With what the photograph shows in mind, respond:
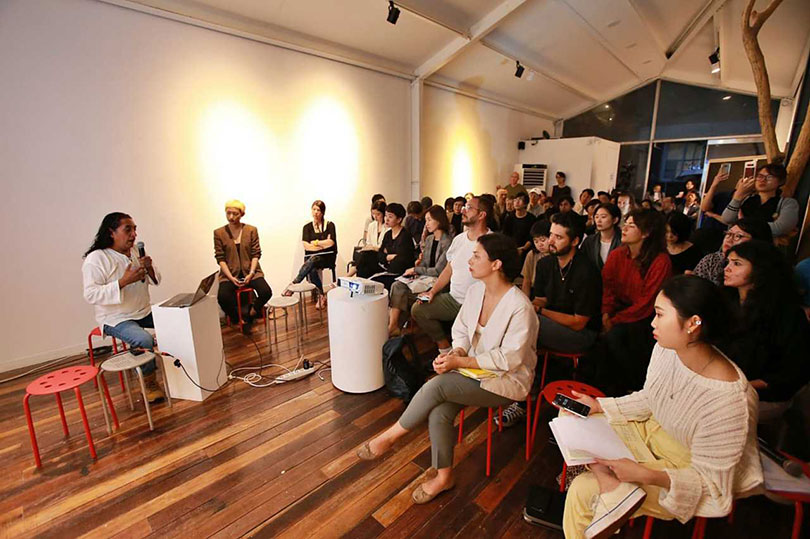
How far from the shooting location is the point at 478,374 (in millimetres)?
1695

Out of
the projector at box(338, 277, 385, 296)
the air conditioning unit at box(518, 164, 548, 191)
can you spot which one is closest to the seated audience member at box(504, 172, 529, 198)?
the air conditioning unit at box(518, 164, 548, 191)

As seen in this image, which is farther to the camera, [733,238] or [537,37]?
[537,37]

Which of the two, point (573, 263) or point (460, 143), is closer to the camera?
point (573, 263)

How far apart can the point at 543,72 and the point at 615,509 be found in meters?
7.51

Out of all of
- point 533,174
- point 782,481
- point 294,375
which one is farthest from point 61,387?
point 533,174

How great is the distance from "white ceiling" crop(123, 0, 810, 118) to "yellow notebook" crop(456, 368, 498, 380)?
4.16m

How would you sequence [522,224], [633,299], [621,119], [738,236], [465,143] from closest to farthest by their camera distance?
[738,236]
[633,299]
[522,224]
[465,143]
[621,119]

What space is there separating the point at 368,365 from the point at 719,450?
1.98 m

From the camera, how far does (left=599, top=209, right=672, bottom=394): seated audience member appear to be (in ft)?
7.56

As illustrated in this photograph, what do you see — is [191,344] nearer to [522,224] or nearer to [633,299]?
[633,299]

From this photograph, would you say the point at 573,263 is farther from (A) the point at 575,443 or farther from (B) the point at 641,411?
A: (A) the point at 575,443

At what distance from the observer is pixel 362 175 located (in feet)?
17.5

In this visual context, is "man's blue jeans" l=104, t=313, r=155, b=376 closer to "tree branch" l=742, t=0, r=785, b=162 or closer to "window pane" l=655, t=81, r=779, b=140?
"tree branch" l=742, t=0, r=785, b=162

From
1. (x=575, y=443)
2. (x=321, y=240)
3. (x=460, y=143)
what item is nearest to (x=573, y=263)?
(x=575, y=443)
